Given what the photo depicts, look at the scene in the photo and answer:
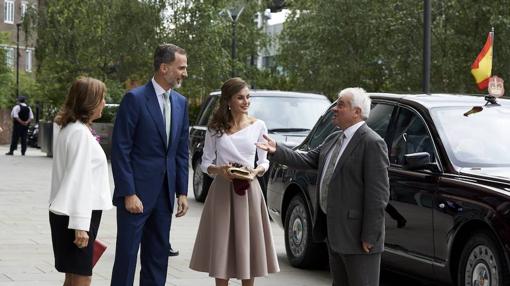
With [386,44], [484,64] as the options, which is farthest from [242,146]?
[386,44]

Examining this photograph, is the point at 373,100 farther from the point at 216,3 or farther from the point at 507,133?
the point at 216,3

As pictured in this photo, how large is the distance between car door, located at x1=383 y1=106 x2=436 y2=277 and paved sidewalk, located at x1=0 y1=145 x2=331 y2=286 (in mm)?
1108

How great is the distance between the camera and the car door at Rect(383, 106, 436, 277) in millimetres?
8719

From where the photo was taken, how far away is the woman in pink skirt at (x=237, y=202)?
27.1 feet

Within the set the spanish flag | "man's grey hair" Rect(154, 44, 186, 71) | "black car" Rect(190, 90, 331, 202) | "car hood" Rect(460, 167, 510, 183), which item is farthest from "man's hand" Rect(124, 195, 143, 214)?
"black car" Rect(190, 90, 331, 202)

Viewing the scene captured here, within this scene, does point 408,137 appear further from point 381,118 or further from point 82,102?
point 82,102

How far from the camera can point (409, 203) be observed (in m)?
8.92

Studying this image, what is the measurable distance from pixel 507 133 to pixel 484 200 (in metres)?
1.26

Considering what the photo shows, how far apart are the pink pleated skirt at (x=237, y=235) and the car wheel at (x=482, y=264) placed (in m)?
1.36

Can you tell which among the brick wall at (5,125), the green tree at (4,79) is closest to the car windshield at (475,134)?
the brick wall at (5,125)

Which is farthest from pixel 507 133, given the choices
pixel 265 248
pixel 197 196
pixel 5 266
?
pixel 197 196

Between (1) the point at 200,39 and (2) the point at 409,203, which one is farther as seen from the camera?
(1) the point at 200,39

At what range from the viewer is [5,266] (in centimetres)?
1035

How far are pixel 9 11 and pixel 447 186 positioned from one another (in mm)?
84711
